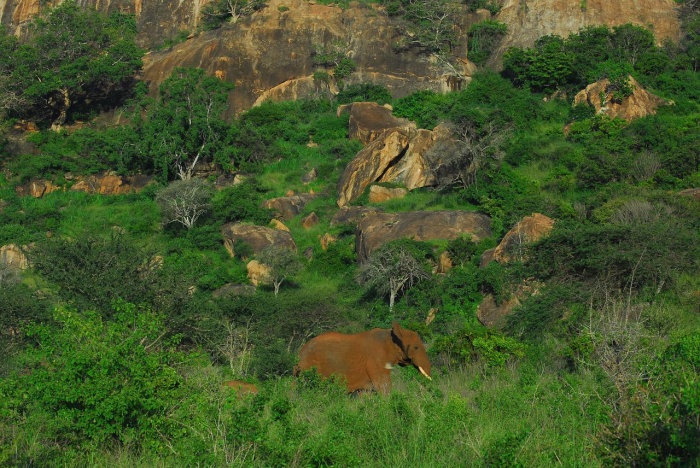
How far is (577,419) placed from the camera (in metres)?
8.77

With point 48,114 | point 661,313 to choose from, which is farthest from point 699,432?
point 48,114

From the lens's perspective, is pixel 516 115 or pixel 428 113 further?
pixel 428 113

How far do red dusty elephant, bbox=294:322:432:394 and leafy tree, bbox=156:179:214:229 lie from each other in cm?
2430

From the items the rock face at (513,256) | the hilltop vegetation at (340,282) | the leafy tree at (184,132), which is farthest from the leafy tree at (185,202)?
the rock face at (513,256)

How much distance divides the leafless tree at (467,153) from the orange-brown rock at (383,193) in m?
1.67

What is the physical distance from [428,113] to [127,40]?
18.7 m

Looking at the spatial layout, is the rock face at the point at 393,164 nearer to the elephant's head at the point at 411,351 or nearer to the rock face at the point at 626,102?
the rock face at the point at 626,102

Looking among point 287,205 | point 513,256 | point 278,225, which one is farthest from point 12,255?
point 513,256

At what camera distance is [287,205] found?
126 feet

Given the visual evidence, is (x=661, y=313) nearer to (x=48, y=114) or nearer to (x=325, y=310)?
(x=325, y=310)

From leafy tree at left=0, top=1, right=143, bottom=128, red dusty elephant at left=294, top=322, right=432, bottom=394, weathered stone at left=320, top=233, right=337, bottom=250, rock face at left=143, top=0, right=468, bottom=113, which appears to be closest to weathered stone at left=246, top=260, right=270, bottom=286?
weathered stone at left=320, top=233, right=337, bottom=250

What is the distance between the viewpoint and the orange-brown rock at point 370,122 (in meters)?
43.6

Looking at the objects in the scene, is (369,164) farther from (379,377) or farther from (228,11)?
(379,377)

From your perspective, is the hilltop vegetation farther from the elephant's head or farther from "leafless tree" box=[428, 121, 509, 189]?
the elephant's head
